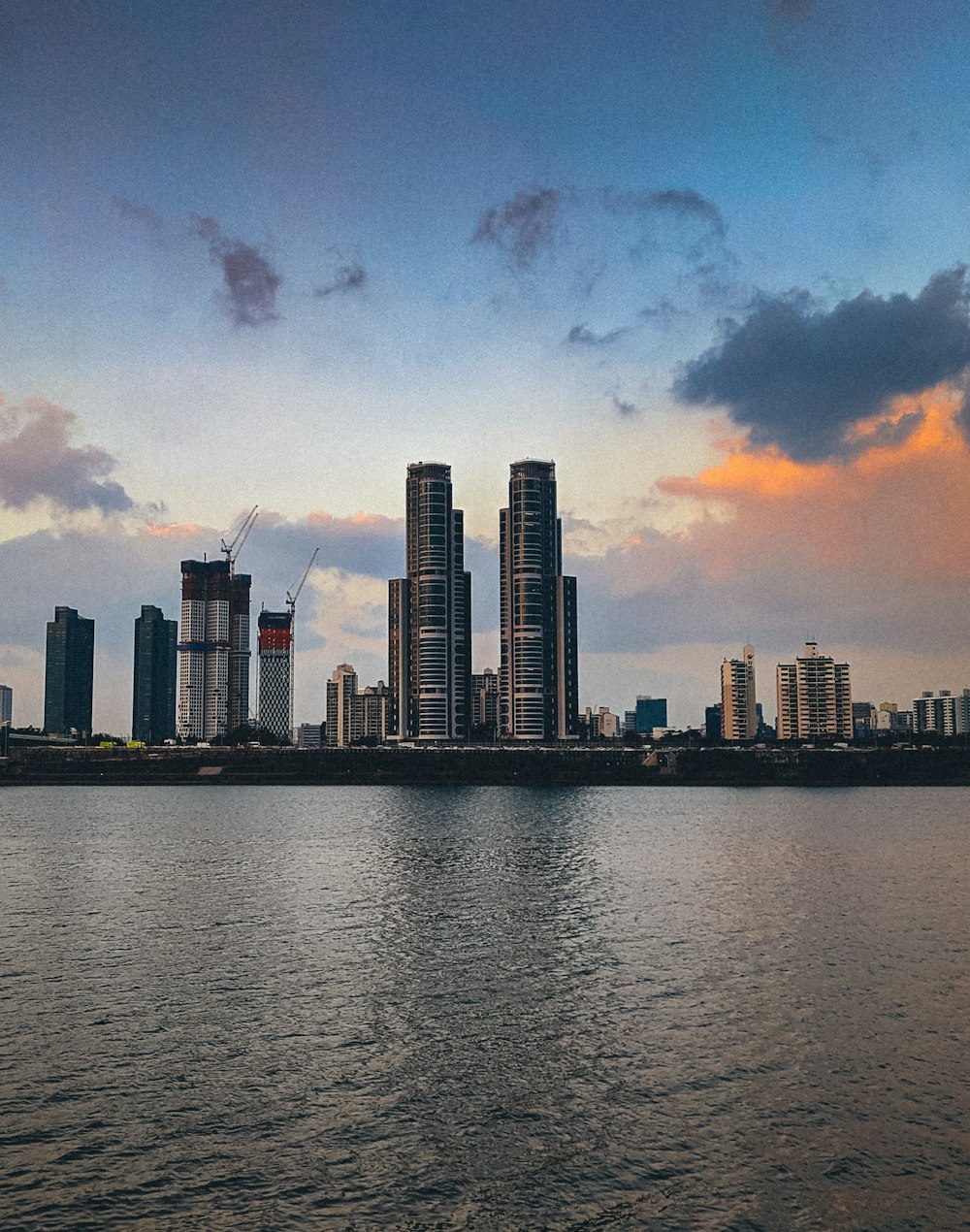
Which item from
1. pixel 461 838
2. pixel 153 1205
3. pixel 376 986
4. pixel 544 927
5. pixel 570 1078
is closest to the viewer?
pixel 153 1205

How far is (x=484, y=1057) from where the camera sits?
153ft

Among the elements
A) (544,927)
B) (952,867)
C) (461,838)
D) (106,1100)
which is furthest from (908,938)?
(461,838)

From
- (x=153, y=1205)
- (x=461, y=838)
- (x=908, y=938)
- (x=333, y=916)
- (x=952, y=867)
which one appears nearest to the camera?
(x=153, y=1205)

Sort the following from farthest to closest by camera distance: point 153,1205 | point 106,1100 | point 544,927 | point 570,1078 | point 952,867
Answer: point 952,867 → point 544,927 → point 570,1078 → point 106,1100 → point 153,1205

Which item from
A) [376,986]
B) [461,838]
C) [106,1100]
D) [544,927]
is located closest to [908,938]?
[544,927]

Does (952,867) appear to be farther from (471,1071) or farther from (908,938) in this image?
(471,1071)

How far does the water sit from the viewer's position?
107ft

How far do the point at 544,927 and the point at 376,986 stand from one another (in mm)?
22132

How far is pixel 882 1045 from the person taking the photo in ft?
156

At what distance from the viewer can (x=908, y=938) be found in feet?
240

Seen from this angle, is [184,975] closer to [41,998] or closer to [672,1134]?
[41,998]

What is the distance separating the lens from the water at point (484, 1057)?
32.5 m

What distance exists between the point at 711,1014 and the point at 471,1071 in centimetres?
1461

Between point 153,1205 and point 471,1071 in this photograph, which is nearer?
point 153,1205
